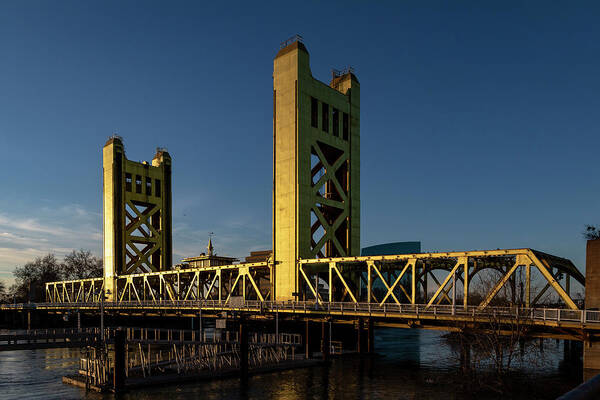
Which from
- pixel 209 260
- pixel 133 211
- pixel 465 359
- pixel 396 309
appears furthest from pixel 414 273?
pixel 133 211

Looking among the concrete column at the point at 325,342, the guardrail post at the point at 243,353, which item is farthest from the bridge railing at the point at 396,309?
the guardrail post at the point at 243,353

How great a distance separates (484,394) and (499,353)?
3.28 meters

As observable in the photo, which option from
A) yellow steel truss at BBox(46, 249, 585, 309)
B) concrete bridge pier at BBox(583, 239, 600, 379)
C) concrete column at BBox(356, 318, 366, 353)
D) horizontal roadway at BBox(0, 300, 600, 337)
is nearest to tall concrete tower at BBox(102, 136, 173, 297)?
yellow steel truss at BBox(46, 249, 585, 309)

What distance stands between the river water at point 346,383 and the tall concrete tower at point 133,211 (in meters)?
59.3

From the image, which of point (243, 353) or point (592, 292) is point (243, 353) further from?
point (592, 292)

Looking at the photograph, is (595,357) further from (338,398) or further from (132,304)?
(132,304)

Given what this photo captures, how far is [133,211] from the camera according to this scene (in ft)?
389

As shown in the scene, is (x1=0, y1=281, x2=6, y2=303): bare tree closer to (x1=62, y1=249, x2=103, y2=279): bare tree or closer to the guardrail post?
(x1=62, y1=249, x2=103, y2=279): bare tree

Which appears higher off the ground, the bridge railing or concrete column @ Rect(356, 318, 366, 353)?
the bridge railing

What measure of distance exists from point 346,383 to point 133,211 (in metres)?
89.4

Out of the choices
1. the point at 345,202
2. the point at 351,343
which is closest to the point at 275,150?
the point at 345,202

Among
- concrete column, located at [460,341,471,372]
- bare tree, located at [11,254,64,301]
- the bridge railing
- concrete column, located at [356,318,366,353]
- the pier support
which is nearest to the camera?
concrete column, located at [460,341,471,372]

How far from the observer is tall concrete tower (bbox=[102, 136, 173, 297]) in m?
114

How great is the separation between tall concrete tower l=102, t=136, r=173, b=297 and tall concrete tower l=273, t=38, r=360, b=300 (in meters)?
53.9
